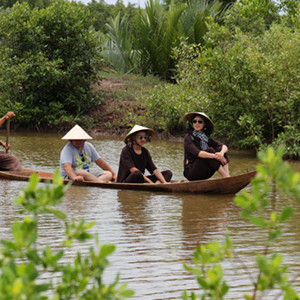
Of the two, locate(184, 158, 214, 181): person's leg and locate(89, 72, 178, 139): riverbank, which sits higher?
locate(89, 72, 178, 139): riverbank

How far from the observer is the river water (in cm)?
412

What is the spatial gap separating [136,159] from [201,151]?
97 cm

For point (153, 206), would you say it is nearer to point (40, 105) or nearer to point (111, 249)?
point (111, 249)

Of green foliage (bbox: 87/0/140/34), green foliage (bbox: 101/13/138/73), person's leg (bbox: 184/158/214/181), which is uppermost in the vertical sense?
green foliage (bbox: 87/0/140/34)

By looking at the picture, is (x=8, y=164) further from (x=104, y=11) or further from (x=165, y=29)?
(x=104, y=11)

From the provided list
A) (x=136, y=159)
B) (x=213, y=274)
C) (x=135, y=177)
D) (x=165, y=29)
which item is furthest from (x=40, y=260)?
(x=165, y=29)

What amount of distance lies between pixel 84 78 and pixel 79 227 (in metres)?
17.3

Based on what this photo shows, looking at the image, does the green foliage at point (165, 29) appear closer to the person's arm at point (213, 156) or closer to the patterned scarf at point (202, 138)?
the patterned scarf at point (202, 138)

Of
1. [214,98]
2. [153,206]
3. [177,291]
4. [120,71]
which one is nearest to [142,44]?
[120,71]

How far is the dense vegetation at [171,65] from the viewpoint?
12719 mm

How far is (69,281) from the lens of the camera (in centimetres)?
197

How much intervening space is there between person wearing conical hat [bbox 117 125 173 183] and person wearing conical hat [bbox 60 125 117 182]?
1.37 feet

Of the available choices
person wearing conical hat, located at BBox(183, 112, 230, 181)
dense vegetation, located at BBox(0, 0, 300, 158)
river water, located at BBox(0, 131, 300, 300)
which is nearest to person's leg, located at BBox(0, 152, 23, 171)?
river water, located at BBox(0, 131, 300, 300)

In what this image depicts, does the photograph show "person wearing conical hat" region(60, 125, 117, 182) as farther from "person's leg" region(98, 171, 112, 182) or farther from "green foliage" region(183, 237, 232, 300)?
"green foliage" region(183, 237, 232, 300)
